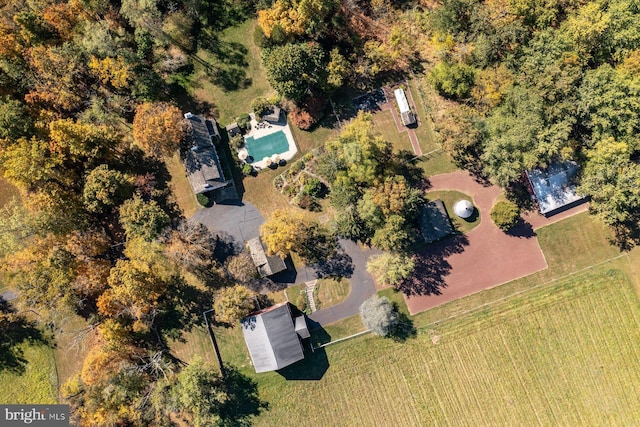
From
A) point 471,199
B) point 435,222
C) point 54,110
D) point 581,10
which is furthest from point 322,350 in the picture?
point 581,10

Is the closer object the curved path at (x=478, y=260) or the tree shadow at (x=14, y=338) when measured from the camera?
the curved path at (x=478, y=260)

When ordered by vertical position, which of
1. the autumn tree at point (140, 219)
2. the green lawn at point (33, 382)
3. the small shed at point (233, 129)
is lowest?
the green lawn at point (33, 382)

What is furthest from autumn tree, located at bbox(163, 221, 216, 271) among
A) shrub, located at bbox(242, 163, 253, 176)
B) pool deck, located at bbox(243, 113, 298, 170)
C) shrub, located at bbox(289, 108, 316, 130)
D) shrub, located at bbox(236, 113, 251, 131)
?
shrub, located at bbox(289, 108, 316, 130)

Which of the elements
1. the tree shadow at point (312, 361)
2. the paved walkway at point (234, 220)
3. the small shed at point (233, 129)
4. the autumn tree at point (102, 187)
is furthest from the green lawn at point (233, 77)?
the tree shadow at point (312, 361)

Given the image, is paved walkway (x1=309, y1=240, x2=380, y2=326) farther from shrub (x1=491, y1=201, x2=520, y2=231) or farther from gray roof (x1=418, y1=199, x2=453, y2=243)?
shrub (x1=491, y1=201, x2=520, y2=231)

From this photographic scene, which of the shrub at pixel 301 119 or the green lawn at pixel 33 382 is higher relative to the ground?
the shrub at pixel 301 119

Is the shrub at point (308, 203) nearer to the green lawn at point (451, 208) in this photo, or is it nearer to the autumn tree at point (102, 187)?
the green lawn at point (451, 208)

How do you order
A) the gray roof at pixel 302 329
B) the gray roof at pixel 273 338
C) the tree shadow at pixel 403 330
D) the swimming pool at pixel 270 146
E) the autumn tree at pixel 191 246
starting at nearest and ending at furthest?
the gray roof at pixel 273 338, the autumn tree at pixel 191 246, the gray roof at pixel 302 329, the tree shadow at pixel 403 330, the swimming pool at pixel 270 146
